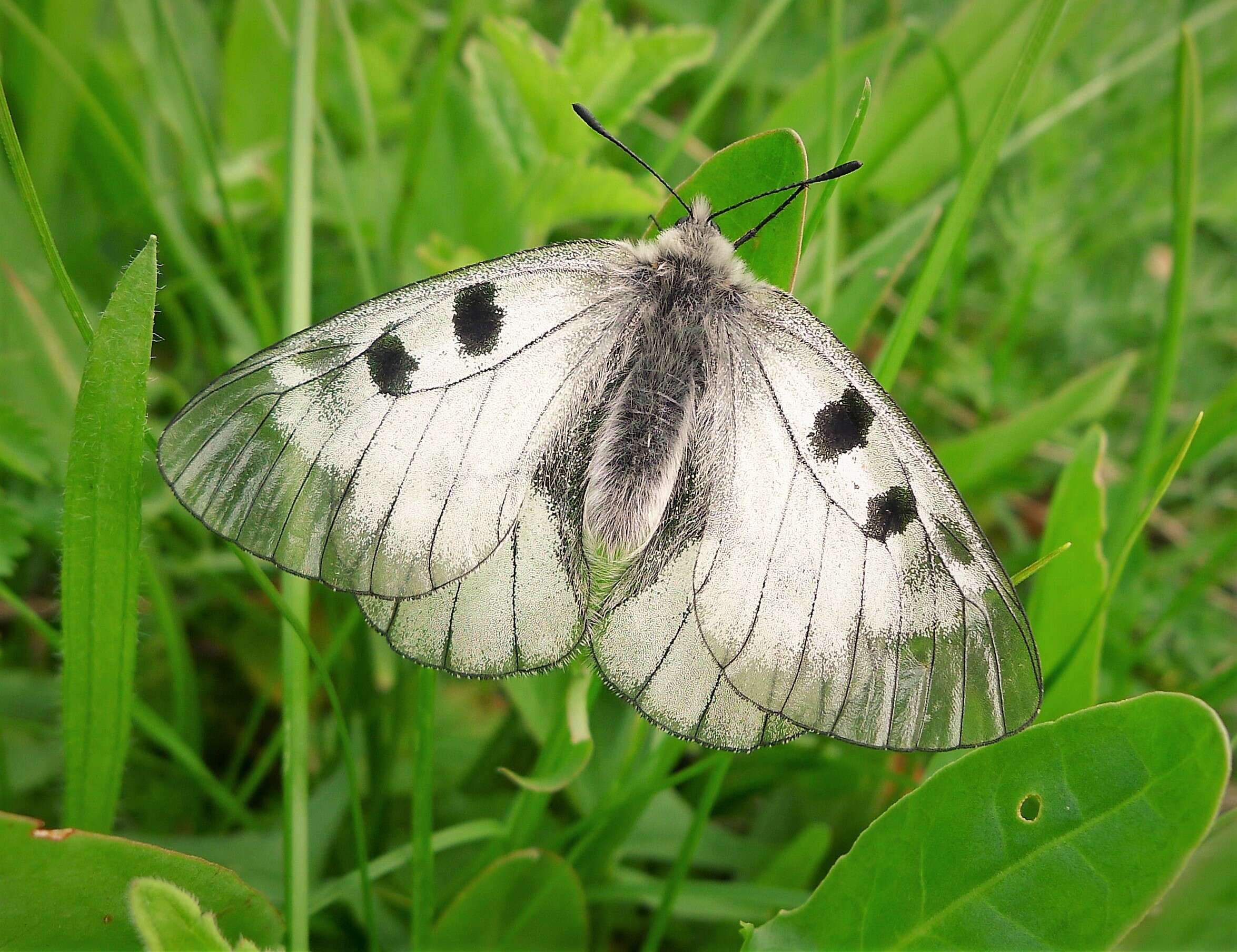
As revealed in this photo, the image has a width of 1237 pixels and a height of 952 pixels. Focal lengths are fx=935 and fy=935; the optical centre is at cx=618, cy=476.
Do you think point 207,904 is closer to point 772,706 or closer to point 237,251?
point 772,706

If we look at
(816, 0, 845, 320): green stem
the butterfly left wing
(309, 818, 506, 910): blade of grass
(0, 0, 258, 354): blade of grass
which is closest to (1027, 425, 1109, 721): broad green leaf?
the butterfly left wing

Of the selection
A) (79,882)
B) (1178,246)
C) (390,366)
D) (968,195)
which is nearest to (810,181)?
(968,195)

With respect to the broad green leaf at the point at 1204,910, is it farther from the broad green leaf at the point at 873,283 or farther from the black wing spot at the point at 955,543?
the broad green leaf at the point at 873,283

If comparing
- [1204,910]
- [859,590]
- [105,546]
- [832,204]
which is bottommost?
[1204,910]

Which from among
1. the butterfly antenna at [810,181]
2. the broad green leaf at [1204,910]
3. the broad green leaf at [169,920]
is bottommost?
the broad green leaf at [1204,910]

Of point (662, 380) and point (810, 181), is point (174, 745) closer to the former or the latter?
point (662, 380)

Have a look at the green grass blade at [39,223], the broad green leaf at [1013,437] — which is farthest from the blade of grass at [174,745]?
the broad green leaf at [1013,437]
